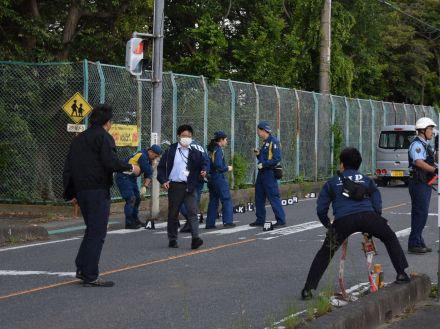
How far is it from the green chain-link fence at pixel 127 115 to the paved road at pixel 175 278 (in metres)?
Answer: 3.69

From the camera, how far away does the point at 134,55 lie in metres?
16.6

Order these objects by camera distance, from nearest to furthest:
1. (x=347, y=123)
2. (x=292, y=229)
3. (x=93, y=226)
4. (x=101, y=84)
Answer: (x=93, y=226), (x=292, y=229), (x=101, y=84), (x=347, y=123)

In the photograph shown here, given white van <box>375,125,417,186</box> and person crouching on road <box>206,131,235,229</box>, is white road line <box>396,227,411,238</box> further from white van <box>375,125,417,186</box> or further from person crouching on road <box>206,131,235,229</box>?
white van <box>375,125,417,186</box>

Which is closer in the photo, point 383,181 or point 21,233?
point 21,233

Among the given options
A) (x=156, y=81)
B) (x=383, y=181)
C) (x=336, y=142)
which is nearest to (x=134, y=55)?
(x=156, y=81)

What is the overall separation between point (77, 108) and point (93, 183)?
7744 mm

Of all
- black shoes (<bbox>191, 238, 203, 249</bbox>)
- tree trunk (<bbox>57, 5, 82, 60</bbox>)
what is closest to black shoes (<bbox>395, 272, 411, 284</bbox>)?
black shoes (<bbox>191, 238, 203, 249</bbox>)

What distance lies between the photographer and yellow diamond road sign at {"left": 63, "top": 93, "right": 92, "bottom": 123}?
16.9m

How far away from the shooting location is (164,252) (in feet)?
40.6

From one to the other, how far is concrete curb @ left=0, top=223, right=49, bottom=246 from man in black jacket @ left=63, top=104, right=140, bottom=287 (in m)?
4.54

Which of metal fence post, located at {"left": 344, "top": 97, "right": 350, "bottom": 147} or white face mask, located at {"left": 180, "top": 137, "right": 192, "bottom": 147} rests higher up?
metal fence post, located at {"left": 344, "top": 97, "right": 350, "bottom": 147}

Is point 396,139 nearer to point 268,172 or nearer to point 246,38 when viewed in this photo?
point 246,38

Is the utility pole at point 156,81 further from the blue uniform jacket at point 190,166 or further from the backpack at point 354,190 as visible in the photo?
the backpack at point 354,190

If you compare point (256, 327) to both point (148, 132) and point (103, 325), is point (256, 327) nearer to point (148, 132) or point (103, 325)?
point (103, 325)
